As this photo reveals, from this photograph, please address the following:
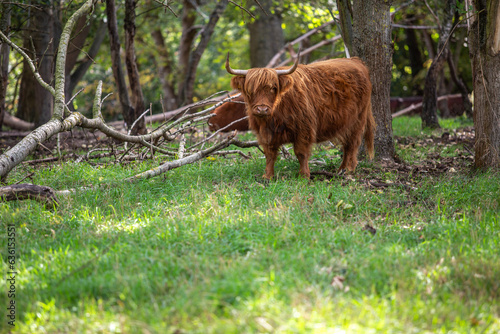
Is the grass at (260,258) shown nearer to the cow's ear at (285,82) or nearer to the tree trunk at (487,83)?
the tree trunk at (487,83)

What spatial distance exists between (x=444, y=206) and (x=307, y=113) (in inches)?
79.6

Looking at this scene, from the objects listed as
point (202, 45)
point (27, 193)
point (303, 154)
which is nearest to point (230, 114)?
point (202, 45)

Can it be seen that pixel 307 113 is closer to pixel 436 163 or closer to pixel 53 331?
pixel 436 163

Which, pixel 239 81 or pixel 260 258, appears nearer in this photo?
pixel 260 258

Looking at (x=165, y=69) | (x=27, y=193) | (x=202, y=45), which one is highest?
(x=202, y=45)

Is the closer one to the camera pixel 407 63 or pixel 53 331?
pixel 53 331

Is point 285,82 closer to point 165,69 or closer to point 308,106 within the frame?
point 308,106

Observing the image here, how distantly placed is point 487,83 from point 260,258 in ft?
12.4

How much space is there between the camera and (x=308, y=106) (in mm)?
5828

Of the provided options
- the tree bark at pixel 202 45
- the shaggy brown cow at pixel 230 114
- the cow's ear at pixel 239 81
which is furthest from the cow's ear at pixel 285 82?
the tree bark at pixel 202 45

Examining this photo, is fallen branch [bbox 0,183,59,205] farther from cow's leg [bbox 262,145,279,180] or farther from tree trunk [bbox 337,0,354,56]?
tree trunk [bbox 337,0,354,56]

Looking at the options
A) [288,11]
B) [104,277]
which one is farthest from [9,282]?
[288,11]

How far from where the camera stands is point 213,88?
72.7 ft

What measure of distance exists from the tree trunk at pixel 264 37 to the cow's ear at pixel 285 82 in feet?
29.6
